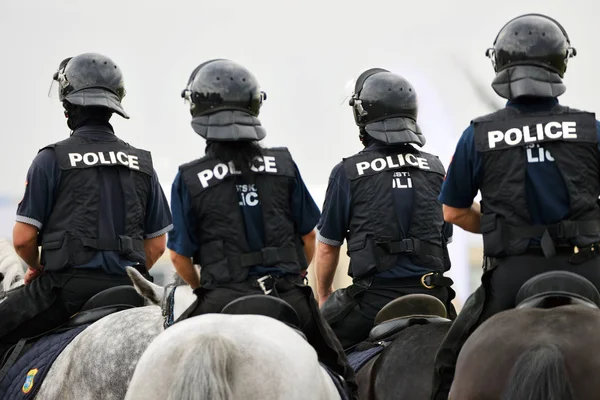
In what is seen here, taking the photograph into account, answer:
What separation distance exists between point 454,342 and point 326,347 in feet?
2.41

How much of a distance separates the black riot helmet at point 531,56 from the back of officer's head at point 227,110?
139 cm

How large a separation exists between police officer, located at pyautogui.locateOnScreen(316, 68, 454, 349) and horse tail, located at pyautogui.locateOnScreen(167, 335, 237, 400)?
3.53m

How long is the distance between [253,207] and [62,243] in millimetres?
2132

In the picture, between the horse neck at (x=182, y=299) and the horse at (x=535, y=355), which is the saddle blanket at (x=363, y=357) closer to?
the horse neck at (x=182, y=299)

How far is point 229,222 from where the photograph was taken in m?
6.81

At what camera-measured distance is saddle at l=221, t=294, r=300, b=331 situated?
6332 millimetres

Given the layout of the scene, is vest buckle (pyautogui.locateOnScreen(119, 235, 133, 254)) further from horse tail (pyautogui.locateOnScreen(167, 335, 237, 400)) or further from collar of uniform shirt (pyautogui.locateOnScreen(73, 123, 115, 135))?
horse tail (pyautogui.locateOnScreen(167, 335, 237, 400))

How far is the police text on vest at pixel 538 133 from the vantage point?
6.49 metres

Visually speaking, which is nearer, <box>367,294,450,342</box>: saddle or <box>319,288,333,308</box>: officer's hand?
<box>367,294,450,342</box>: saddle

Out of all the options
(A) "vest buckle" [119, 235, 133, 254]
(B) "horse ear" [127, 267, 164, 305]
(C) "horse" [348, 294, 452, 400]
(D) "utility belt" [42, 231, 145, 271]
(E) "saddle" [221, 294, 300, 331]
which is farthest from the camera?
(A) "vest buckle" [119, 235, 133, 254]

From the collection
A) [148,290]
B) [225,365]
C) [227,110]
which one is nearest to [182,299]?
[148,290]

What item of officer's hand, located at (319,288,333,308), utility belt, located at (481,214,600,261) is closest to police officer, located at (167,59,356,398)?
utility belt, located at (481,214,600,261)

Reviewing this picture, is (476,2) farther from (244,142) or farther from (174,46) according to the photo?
(244,142)

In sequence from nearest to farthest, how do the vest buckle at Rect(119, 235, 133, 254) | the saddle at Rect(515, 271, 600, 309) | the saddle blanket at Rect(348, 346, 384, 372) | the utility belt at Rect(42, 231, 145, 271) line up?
the saddle at Rect(515, 271, 600, 309)
the saddle blanket at Rect(348, 346, 384, 372)
the utility belt at Rect(42, 231, 145, 271)
the vest buckle at Rect(119, 235, 133, 254)
